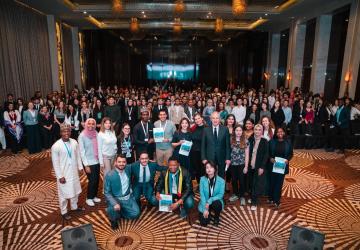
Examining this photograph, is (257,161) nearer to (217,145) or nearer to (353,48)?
(217,145)

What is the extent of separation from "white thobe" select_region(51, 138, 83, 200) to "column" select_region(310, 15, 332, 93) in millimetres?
10360

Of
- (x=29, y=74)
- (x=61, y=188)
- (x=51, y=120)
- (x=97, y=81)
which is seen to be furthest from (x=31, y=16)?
(x=61, y=188)

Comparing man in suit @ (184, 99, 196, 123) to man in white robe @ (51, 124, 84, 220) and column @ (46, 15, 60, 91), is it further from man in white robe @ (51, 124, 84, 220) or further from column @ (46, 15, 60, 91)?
column @ (46, 15, 60, 91)

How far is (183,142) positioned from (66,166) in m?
1.94

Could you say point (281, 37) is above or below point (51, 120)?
above

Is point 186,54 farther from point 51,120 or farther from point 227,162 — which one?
point 227,162

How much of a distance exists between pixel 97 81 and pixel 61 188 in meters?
14.2

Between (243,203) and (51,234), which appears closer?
(51,234)

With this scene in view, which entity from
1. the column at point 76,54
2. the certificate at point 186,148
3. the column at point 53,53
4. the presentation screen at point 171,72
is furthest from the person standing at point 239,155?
the presentation screen at point 171,72

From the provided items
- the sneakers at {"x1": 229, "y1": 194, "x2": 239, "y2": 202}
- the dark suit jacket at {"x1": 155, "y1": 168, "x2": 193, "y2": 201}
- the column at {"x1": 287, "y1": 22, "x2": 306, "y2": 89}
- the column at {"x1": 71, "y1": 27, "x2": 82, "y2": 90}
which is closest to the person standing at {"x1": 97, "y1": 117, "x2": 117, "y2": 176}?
the dark suit jacket at {"x1": 155, "y1": 168, "x2": 193, "y2": 201}

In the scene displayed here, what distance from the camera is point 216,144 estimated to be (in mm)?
4414

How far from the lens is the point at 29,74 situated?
9.79 metres

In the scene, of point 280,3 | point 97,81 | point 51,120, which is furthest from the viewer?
point 97,81

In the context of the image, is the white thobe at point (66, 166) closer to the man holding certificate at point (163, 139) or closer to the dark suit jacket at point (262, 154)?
the man holding certificate at point (163, 139)
